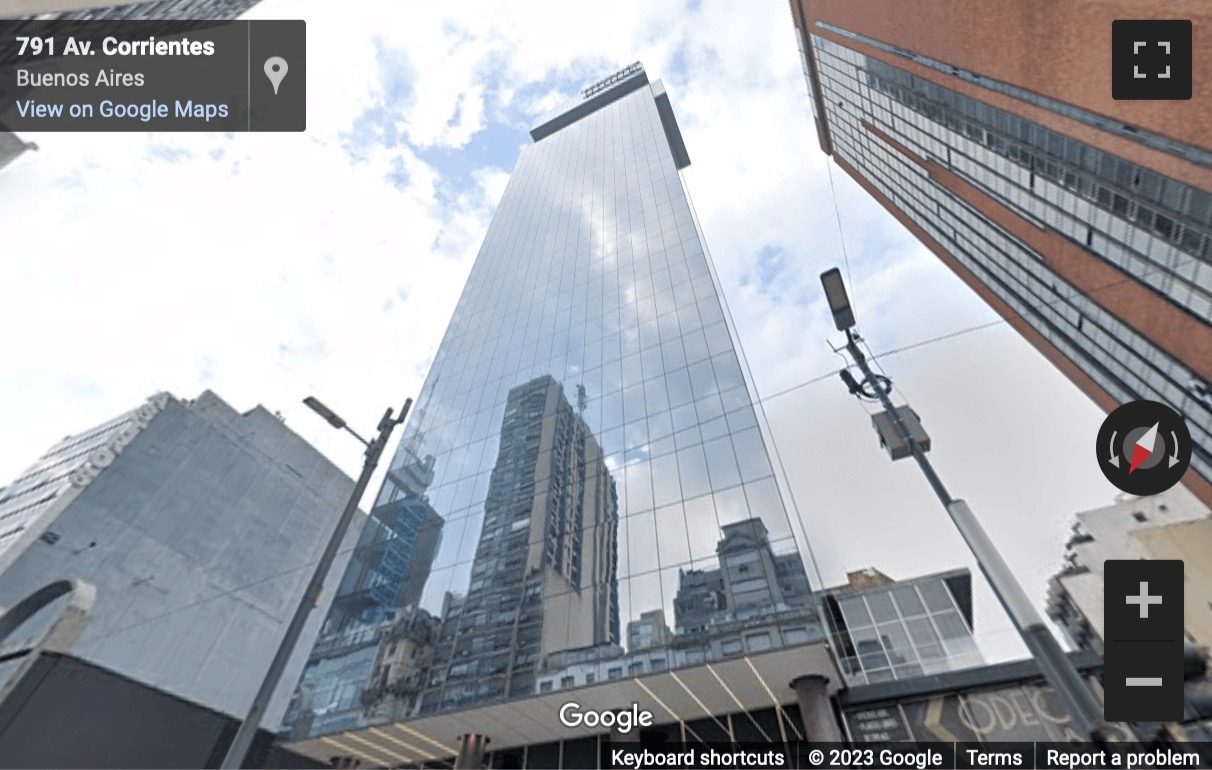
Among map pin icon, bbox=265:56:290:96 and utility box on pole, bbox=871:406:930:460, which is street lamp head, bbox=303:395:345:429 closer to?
map pin icon, bbox=265:56:290:96

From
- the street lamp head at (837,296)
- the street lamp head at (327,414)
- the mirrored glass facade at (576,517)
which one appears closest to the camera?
the street lamp head at (837,296)

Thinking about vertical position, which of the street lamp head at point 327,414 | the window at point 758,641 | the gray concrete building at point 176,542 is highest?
the gray concrete building at point 176,542

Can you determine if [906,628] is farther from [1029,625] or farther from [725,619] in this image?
[1029,625]

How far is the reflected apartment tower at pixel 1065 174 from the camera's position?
16.8 metres

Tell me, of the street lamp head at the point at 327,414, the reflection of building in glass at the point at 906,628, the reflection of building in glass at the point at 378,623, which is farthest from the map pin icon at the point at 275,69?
the reflection of building in glass at the point at 906,628

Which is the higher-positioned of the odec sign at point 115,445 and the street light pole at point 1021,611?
the odec sign at point 115,445

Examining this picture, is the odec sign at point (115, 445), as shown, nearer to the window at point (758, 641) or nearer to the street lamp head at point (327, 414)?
the street lamp head at point (327, 414)

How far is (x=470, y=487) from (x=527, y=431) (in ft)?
13.6

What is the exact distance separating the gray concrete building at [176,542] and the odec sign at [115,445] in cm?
9

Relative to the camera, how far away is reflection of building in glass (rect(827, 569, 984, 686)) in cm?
1420

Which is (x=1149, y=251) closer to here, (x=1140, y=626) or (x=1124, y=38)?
(x=1124, y=38)

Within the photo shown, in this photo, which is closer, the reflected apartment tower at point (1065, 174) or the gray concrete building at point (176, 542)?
the reflected apartment tower at point (1065, 174)

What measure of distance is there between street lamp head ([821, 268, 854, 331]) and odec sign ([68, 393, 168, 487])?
162ft

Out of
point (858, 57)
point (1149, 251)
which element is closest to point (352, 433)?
point (1149, 251)
